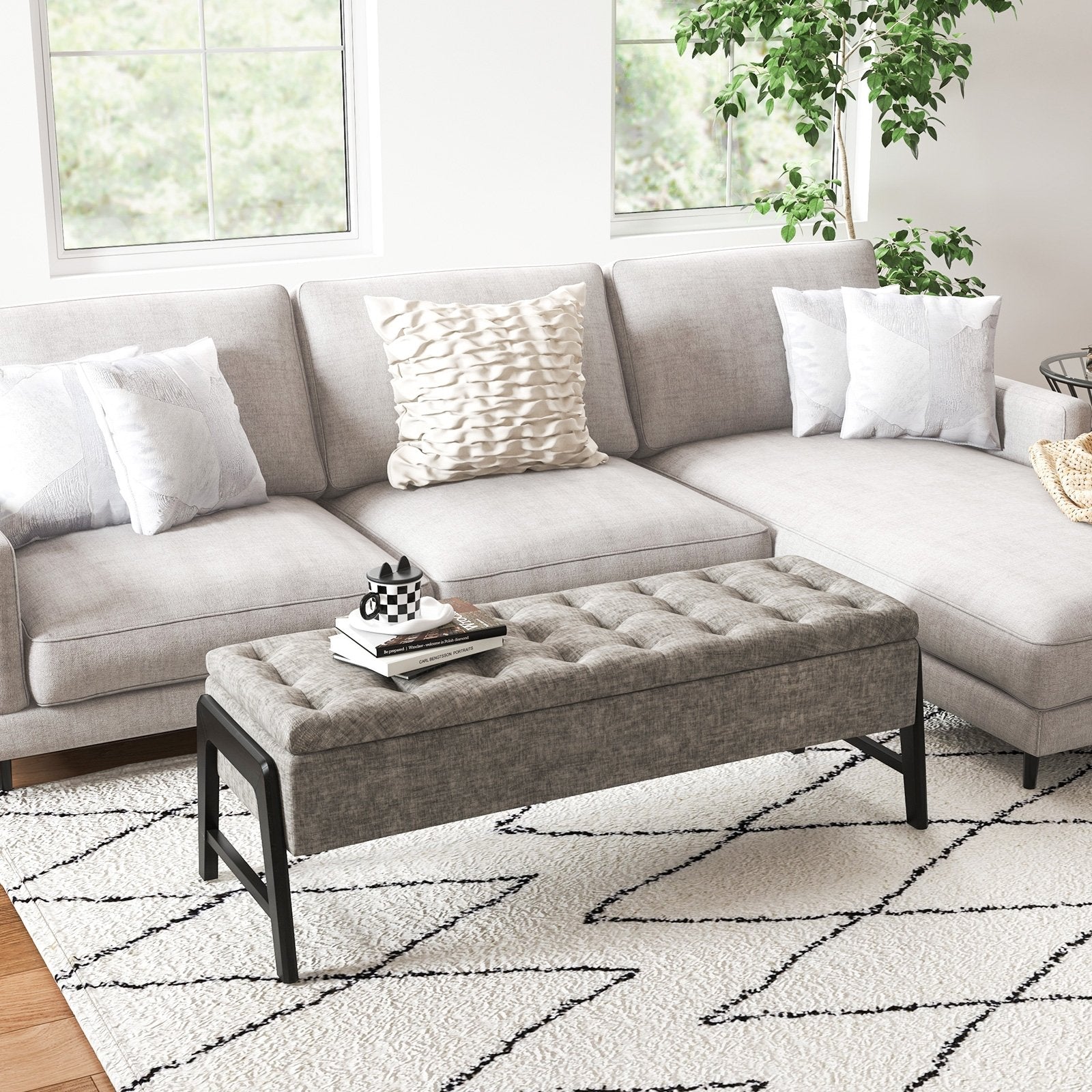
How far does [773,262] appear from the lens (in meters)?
3.96

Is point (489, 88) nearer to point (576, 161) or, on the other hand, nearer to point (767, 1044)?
point (576, 161)

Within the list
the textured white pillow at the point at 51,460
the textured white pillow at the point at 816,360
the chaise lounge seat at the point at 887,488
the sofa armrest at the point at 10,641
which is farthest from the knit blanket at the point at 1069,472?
the sofa armrest at the point at 10,641

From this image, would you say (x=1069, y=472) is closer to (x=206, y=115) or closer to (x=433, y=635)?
(x=433, y=635)

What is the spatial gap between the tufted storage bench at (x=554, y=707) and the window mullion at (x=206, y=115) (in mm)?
2269

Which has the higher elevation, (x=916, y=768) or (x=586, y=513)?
(x=586, y=513)

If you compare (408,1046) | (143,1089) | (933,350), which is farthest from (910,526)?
(143,1089)

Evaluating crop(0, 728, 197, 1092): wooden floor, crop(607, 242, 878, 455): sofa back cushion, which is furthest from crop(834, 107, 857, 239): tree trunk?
crop(0, 728, 197, 1092): wooden floor

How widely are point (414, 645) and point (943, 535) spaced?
4.28ft

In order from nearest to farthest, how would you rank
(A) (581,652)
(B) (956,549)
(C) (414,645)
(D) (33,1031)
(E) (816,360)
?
(D) (33,1031) < (C) (414,645) < (A) (581,652) < (B) (956,549) < (E) (816,360)

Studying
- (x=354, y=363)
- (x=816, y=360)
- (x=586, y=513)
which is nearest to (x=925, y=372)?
(x=816, y=360)

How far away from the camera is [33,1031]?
212 cm

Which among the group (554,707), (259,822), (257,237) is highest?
(257,237)

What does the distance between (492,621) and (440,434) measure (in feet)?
3.52

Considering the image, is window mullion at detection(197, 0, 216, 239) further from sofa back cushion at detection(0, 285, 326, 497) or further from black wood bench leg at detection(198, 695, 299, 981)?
black wood bench leg at detection(198, 695, 299, 981)
